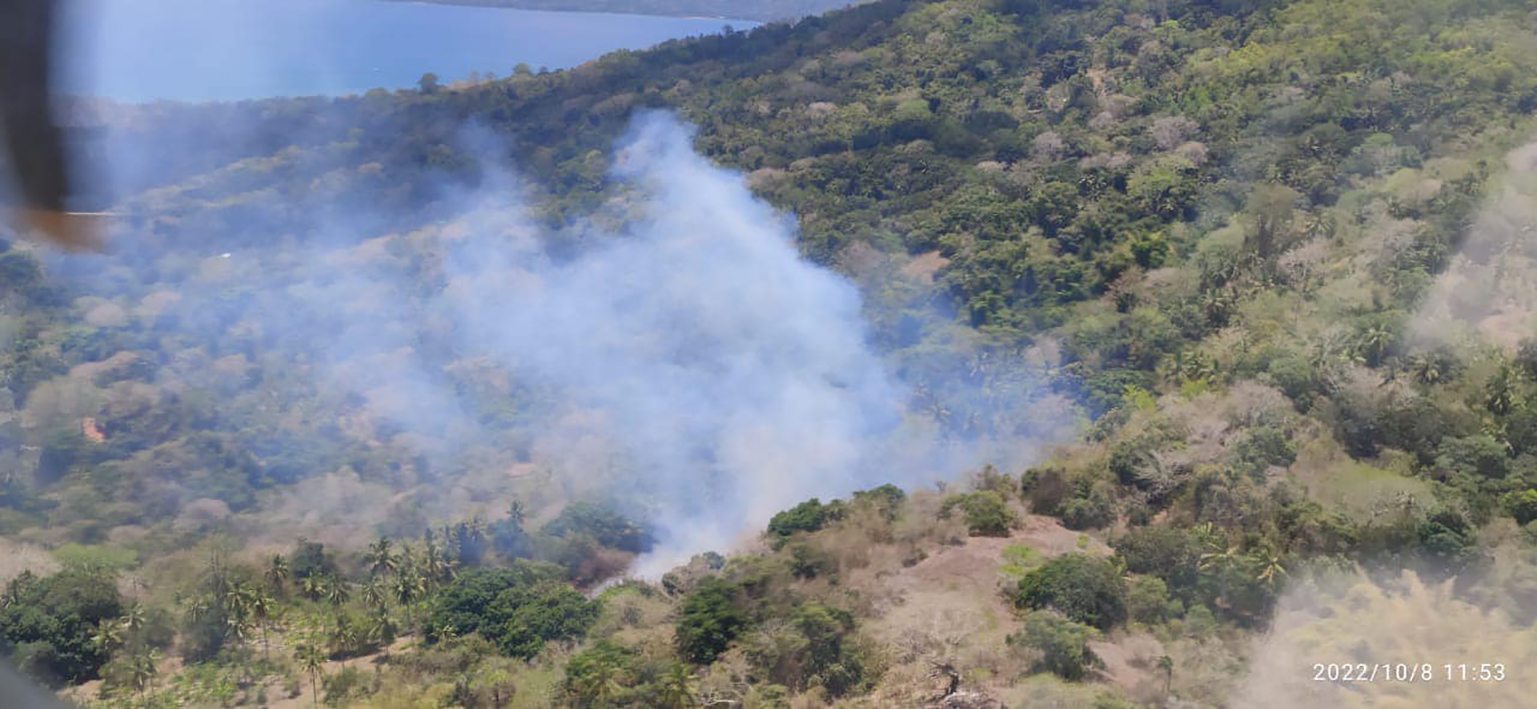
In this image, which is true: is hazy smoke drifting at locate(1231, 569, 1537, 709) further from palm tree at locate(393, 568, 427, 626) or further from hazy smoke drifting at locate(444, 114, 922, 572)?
palm tree at locate(393, 568, 427, 626)

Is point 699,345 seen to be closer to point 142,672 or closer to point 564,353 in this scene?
point 564,353

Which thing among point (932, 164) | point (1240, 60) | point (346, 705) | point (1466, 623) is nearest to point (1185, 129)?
point (1240, 60)

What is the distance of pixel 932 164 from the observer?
51781 mm

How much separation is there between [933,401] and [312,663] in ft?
64.0

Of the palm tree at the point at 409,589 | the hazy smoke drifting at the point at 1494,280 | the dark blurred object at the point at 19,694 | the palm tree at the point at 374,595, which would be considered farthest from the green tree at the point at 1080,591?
the dark blurred object at the point at 19,694

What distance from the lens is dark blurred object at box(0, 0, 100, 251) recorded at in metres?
6.12

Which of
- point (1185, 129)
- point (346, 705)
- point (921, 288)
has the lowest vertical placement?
point (346, 705)

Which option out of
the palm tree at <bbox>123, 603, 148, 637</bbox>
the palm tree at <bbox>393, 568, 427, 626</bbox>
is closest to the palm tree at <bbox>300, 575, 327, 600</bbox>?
the palm tree at <bbox>393, 568, 427, 626</bbox>

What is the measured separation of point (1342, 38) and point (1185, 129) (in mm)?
8489

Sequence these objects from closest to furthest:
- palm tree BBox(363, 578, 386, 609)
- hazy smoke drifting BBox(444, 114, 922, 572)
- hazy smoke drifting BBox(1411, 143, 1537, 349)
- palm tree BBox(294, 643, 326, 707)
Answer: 1. palm tree BBox(294, 643, 326, 707)
2. palm tree BBox(363, 578, 386, 609)
3. hazy smoke drifting BBox(1411, 143, 1537, 349)
4. hazy smoke drifting BBox(444, 114, 922, 572)

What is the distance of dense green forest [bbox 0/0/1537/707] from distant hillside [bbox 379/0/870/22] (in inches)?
497

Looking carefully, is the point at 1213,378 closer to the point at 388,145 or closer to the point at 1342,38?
the point at 1342,38

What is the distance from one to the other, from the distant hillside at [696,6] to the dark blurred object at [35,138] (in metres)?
69.4

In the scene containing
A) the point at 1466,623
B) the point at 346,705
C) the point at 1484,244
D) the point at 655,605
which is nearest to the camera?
the point at 1466,623
